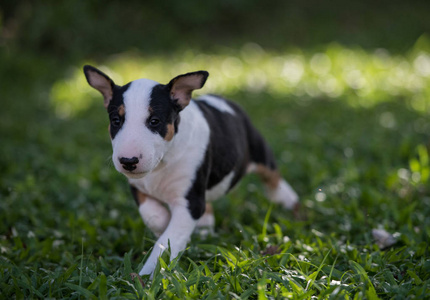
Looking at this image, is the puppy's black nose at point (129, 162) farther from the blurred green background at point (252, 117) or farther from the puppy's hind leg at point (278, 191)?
the puppy's hind leg at point (278, 191)

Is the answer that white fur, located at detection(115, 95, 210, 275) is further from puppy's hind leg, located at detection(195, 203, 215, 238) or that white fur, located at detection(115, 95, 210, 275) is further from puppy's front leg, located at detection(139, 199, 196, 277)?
puppy's hind leg, located at detection(195, 203, 215, 238)

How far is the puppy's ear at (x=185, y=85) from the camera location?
296cm

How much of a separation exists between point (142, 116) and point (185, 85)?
352mm

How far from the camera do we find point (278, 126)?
261 inches

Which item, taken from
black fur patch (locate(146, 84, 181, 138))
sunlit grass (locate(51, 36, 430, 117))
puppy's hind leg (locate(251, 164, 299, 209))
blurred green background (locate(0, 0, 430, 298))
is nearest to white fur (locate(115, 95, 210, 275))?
black fur patch (locate(146, 84, 181, 138))

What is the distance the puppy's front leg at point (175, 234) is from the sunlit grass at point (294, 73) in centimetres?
463

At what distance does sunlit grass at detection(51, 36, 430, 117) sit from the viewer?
7680 mm

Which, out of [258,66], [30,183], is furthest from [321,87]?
[30,183]

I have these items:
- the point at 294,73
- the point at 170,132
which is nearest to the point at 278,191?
the point at 170,132

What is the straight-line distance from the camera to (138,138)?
2742mm

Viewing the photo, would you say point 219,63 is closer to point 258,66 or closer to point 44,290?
point 258,66

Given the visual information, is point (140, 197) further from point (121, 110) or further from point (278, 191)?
point (278, 191)

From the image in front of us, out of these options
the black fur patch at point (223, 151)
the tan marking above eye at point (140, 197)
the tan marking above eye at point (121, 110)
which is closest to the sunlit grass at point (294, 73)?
the black fur patch at point (223, 151)

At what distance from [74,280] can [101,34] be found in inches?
334
